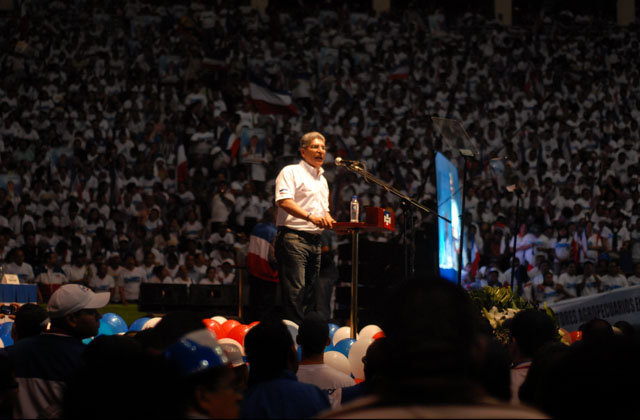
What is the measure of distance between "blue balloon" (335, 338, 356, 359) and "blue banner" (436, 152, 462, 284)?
2.18 metres

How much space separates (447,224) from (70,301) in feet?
15.8

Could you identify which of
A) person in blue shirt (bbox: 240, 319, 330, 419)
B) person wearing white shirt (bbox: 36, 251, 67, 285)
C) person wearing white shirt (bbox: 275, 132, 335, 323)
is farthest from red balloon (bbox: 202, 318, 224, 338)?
person wearing white shirt (bbox: 36, 251, 67, 285)

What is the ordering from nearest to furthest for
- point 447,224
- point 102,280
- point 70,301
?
1. point 70,301
2. point 447,224
3. point 102,280

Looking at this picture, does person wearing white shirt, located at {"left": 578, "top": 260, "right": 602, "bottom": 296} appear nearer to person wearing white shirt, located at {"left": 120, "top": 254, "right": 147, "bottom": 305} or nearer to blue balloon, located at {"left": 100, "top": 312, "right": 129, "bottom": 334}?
person wearing white shirt, located at {"left": 120, "top": 254, "right": 147, "bottom": 305}

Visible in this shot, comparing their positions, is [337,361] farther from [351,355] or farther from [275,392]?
[275,392]

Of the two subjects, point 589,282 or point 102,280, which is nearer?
point 102,280

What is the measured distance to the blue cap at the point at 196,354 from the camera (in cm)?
221

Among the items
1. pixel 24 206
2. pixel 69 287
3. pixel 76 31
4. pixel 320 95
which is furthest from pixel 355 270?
pixel 76 31

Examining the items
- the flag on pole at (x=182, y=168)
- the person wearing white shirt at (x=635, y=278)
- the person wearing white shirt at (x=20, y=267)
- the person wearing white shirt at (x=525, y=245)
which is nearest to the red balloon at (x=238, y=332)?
the person wearing white shirt at (x=20, y=267)

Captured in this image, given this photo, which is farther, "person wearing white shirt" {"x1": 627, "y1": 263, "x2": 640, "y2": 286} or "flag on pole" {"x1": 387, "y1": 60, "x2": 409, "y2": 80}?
"flag on pole" {"x1": 387, "y1": 60, "x2": 409, "y2": 80}

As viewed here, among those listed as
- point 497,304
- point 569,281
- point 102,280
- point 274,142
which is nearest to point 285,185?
point 497,304

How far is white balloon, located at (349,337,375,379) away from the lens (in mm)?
5203

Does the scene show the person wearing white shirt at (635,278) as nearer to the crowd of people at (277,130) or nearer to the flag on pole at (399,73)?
the crowd of people at (277,130)

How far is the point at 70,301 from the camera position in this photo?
12.4 ft
